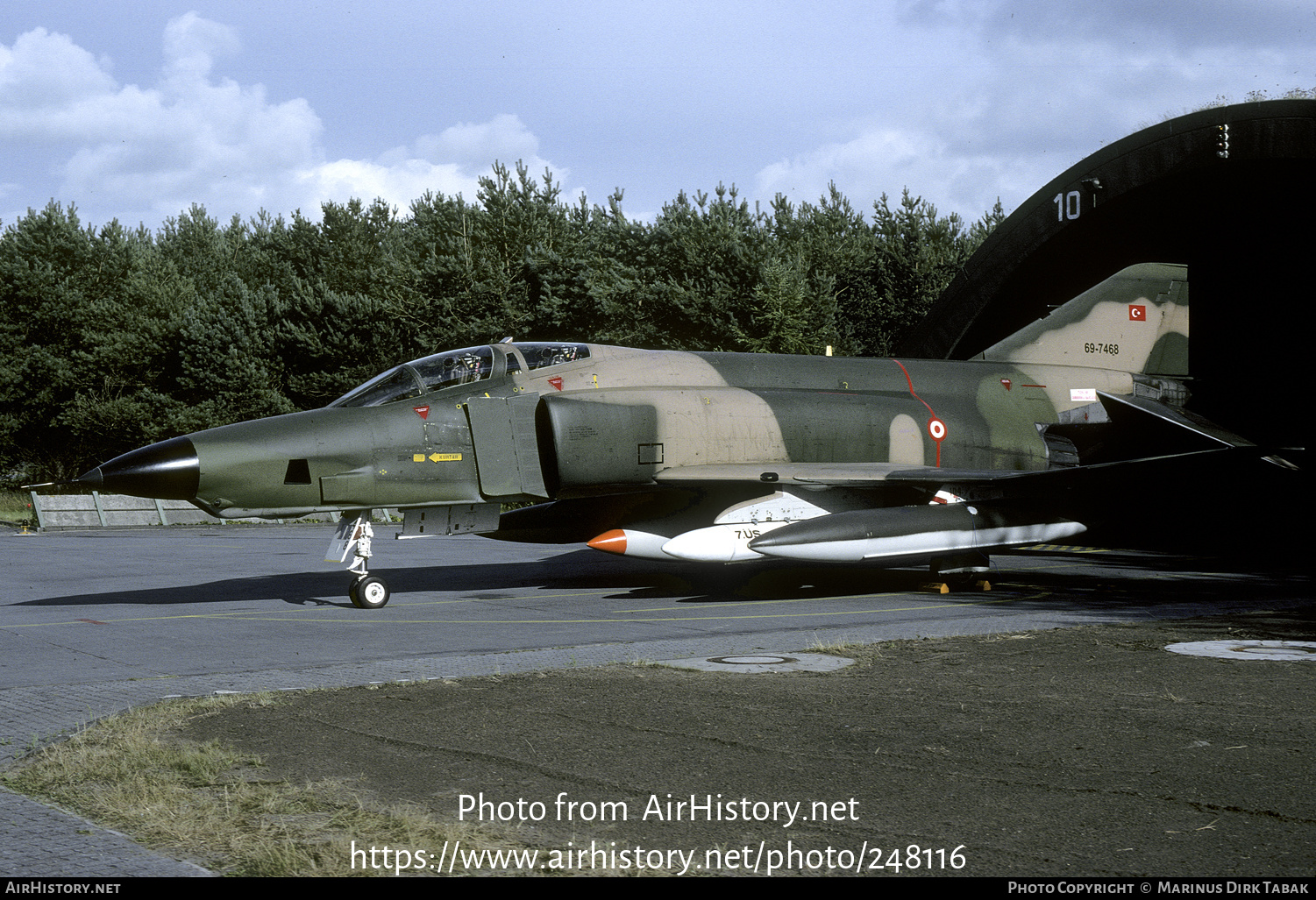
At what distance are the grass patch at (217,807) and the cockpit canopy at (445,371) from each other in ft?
25.5

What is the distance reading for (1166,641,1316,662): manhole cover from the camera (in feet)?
31.1

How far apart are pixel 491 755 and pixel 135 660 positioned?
525 cm

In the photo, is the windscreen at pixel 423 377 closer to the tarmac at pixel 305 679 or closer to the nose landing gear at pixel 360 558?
the nose landing gear at pixel 360 558

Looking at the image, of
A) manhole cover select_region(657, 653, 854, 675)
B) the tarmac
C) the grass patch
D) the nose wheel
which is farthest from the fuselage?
the grass patch

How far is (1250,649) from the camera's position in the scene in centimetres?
987

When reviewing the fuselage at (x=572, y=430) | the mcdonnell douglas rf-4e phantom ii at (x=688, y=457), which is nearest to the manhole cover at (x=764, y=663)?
the mcdonnell douglas rf-4e phantom ii at (x=688, y=457)

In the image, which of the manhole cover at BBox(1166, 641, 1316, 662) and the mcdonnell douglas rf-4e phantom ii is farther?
the mcdonnell douglas rf-4e phantom ii

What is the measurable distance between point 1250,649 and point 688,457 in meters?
7.44

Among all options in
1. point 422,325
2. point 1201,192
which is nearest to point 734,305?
point 422,325

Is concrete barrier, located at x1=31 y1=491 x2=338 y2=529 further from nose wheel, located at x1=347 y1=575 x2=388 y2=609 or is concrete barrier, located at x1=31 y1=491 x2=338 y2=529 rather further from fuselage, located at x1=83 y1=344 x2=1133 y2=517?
nose wheel, located at x1=347 y1=575 x2=388 y2=609

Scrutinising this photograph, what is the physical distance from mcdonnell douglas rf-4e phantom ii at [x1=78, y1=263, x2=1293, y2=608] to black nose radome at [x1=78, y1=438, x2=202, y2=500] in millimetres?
22

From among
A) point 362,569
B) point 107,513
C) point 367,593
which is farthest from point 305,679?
point 107,513

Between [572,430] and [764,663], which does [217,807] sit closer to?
[764,663]
